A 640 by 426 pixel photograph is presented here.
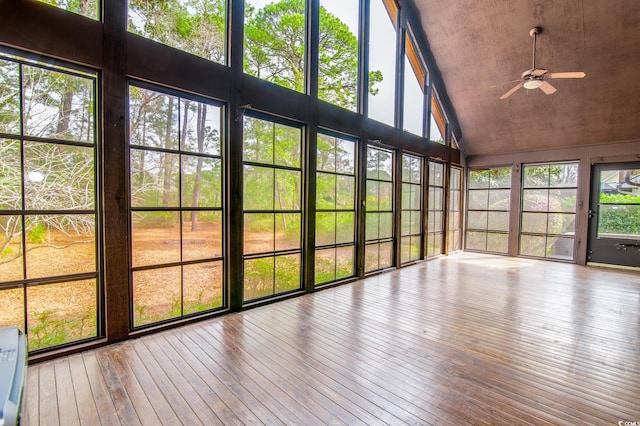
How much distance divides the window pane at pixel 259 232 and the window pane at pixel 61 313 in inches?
64.8

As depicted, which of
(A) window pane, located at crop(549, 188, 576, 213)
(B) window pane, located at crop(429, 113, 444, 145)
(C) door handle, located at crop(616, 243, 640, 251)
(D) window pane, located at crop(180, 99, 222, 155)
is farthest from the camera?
(B) window pane, located at crop(429, 113, 444, 145)

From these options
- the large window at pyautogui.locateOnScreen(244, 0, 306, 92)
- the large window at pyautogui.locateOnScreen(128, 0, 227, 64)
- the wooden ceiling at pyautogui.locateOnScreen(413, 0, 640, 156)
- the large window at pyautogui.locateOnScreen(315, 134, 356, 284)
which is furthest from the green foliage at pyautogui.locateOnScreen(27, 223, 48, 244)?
the wooden ceiling at pyautogui.locateOnScreen(413, 0, 640, 156)

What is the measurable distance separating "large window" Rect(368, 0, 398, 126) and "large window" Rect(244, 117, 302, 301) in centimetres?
227

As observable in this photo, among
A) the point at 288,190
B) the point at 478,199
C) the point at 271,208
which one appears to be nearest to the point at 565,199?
the point at 478,199

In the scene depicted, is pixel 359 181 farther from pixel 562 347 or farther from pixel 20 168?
pixel 20 168

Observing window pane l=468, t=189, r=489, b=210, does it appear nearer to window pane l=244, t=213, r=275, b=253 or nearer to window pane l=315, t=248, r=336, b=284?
window pane l=315, t=248, r=336, b=284

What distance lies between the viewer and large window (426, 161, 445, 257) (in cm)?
766

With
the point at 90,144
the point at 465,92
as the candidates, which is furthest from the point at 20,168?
the point at 465,92

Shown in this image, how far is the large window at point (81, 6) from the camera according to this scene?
267 centimetres

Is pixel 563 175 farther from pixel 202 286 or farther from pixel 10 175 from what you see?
pixel 10 175

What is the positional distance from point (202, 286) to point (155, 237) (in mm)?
793

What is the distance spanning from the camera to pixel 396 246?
6.43 m

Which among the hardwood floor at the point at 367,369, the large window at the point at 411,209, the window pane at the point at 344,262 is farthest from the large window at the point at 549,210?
the window pane at the point at 344,262

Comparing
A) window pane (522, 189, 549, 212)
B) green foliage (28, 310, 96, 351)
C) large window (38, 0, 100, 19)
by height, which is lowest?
green foliage (28, 310, 96, 351)
